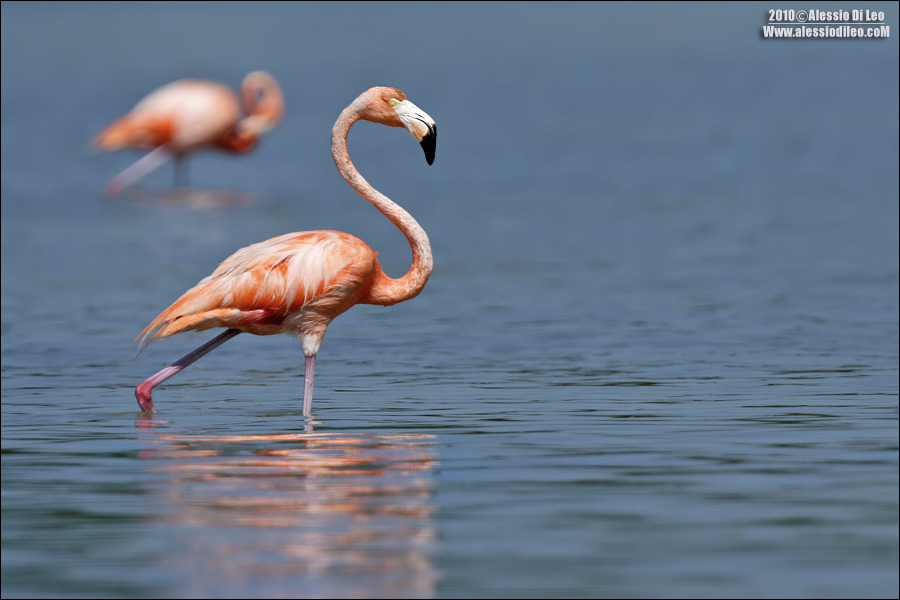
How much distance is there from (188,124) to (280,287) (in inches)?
767

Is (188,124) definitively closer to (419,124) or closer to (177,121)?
(177,121)

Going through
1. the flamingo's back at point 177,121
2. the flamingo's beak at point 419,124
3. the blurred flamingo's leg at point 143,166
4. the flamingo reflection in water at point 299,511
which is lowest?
the flamingo reflection in water at point 299,511

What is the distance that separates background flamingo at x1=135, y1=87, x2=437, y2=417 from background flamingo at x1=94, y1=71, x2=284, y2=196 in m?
18.9

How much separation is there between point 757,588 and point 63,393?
5.84 metres

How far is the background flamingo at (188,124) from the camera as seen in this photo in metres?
27.9

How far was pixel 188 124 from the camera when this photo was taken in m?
28.1

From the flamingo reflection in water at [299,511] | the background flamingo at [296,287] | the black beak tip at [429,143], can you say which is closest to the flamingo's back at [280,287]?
the background flamingo at [296,287]

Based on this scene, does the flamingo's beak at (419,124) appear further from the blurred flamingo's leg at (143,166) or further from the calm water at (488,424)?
the blurred flamingo's leg at (143,166)

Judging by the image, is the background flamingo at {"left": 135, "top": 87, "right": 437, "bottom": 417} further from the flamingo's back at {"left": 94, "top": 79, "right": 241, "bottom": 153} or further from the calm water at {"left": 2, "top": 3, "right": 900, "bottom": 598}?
the flamingo's back at {"left": 94, "top": 79, "right": 241, "bottom": 153}

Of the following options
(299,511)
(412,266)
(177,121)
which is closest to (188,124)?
(177,121)

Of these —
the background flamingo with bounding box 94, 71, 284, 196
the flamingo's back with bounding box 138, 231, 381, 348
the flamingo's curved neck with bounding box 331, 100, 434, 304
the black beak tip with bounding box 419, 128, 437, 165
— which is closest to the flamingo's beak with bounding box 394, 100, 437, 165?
the black beak tip with bounding box 419, 128, 437, 165

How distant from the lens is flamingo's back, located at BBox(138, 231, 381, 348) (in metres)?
9.16

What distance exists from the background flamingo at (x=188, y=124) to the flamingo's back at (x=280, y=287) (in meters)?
19.0

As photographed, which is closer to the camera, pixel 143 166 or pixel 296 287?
pixel 296 287
